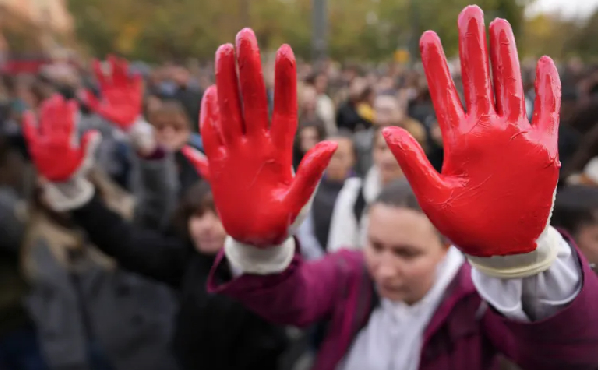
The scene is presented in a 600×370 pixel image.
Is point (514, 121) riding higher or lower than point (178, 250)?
higher

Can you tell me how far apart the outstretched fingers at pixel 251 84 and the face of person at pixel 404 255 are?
0.48 m

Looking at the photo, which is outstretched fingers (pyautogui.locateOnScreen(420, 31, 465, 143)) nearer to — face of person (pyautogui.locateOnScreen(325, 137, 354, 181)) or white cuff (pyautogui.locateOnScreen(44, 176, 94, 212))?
white cuff (pyautogui.locateOnScreen(44, 176, 94, 212))

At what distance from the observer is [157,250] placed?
200cm

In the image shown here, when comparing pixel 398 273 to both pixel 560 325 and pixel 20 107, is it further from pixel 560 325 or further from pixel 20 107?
pixel 20 107

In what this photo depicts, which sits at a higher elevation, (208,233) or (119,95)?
(119,95)

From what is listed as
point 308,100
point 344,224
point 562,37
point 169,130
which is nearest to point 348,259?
point 344,224

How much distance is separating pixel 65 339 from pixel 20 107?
120 inches

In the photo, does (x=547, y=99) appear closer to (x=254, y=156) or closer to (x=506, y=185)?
(x=506, y=185)

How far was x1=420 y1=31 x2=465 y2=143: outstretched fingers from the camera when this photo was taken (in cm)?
82

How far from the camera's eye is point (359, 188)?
97.6 inches

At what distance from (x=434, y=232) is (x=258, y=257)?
0.51 meters

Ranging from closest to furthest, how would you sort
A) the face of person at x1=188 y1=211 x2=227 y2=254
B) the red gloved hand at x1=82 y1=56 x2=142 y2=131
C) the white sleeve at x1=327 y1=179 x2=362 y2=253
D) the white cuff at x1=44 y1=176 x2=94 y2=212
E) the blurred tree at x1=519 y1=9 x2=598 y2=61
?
1. the face of person at x1=188 y1=211 x2=227 y2=254
2. the white cuff at x1=44 y1=176 x2=94 y2=212
3. the white sleeve at x1=327 y1=179 x2=362 y2=253
4. the red gloved hand at x1=82 y1=56 x2=142 y2=131
5. the blurred tree at x1=519 y1=9 x2=598 y2=61

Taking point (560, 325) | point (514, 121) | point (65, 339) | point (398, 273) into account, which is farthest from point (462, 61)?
point (65, 339)

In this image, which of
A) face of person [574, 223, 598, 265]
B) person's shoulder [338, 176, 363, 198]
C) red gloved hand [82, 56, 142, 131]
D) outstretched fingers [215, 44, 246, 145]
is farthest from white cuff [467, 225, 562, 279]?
red gloved hand [82, 56, 142, 131]
